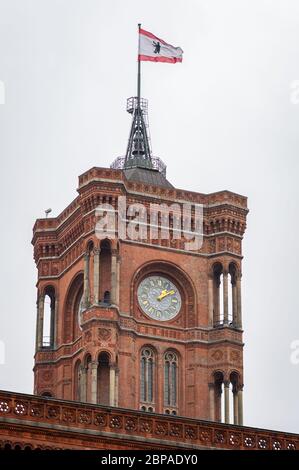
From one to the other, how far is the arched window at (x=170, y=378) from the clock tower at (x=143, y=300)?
0.16ft

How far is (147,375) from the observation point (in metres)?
82.4

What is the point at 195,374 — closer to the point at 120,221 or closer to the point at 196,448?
the point at 120,221

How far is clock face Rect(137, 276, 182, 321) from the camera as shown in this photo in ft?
274

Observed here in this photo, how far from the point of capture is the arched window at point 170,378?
82438mm

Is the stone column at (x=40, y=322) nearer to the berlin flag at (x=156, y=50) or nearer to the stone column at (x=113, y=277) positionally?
the stone column at (x=113, y=277)

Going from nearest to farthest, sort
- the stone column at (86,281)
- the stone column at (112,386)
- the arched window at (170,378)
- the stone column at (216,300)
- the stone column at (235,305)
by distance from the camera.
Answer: the stone column at (112,386) → the stone column at (86,281) → the arched window at (170,378) → the stone column at (235,305) → the stone column at (216,300)

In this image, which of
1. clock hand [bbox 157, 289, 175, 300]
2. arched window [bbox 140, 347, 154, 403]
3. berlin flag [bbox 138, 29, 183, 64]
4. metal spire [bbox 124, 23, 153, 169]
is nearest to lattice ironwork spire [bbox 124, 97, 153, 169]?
metal spire [bbox 124, 23, 153, 169]

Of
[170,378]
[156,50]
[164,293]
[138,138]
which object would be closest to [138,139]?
[138,138]

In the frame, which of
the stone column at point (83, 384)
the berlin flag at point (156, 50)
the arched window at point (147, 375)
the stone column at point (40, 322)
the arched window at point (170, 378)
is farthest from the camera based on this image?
the berlin flag at point (156, 50)

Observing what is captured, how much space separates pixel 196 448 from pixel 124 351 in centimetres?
3025

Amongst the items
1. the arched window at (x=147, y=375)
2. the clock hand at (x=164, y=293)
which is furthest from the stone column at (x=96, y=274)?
the clock hand at (x=164, y=293)

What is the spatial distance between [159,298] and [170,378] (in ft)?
13.3

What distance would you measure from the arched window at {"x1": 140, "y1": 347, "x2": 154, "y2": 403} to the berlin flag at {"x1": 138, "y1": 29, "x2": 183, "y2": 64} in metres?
15.7

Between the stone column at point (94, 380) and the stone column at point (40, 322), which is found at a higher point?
the stone column at point (40, 322)
